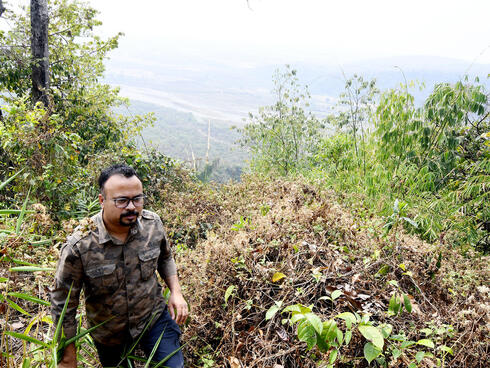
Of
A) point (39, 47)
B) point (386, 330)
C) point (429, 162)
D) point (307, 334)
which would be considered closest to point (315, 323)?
point (307, 334)

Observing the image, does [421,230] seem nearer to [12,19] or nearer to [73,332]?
[73,332]

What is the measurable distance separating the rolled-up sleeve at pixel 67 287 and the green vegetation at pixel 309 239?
0.11 m

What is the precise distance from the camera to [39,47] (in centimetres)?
726

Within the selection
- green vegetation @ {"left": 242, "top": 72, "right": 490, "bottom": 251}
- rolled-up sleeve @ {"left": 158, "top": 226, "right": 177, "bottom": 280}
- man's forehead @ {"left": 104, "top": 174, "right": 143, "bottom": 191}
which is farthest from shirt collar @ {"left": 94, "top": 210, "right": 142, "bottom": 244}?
green vegetation @ {"left": 242, "top": 72, "right": 490, "bottom": 251}

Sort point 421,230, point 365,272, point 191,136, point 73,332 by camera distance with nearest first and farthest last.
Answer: point 73,332
point 365,272
point 421,230
point 191,136

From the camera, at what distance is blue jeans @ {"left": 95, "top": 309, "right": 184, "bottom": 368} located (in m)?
2.28

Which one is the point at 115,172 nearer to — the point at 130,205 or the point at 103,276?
the point at 130,205

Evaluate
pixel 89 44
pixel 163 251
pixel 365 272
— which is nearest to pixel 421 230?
pixel 365 272

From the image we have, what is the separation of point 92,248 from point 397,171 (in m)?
4.38

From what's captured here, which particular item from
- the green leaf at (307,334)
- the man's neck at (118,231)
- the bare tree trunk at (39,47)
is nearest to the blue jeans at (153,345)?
the man's neck at (118,231)

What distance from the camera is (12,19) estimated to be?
34.6 ft

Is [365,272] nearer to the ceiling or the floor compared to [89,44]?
nearer to the floor

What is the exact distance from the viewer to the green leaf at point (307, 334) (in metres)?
1.75

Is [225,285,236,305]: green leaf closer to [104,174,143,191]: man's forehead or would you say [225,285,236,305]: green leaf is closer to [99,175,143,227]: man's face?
[99,175,143,227]: man's face
